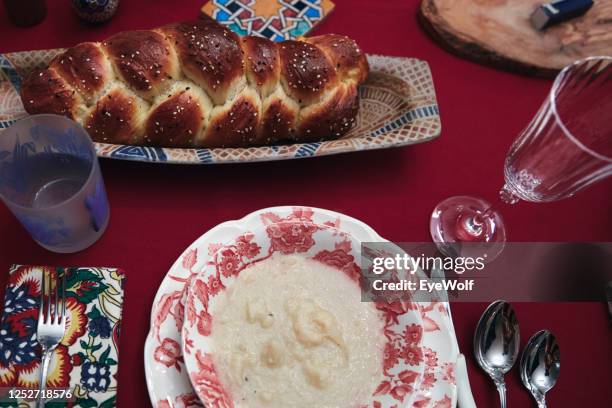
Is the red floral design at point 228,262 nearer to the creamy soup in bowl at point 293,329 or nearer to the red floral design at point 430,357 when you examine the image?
the creamy soup in bowl at point 293,329

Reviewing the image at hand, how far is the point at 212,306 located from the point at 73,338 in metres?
0.21

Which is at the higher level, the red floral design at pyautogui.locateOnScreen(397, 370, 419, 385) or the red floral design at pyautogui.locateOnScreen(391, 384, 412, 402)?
the red floral design at pyautogui.locateOnScreen(397, 370, 419, 385)

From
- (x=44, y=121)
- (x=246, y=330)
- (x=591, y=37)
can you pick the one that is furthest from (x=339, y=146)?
(x=591, y=37)

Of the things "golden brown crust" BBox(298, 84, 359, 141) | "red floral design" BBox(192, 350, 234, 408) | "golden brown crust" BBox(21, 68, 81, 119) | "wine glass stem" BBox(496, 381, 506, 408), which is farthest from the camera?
"golden brown crust" BBox(298, 84, 359, 141)

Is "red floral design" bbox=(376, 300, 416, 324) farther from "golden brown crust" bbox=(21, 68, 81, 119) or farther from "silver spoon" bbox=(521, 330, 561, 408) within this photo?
"golden brown crust" bbox=(21, 68, 81, 119)

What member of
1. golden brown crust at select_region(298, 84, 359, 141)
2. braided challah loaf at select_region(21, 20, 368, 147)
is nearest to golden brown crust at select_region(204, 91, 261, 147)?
braided challah loaf at select_region(21, 20, 368, 147)

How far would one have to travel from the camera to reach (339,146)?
3.29 feet

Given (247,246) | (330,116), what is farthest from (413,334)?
(330,116)

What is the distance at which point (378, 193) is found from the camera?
3.48 ft

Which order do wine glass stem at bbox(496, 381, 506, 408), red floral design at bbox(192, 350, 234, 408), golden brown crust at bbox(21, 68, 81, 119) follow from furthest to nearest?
golden brown crust at bbox(21, 68, 81, 119)
wine glass stem at bbox(496, 381, 506, 408)
red floral design at bbox(192, 350, 234, 408)

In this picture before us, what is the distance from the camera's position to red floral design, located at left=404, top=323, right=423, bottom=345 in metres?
0.78

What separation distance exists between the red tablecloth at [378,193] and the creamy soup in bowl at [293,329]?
0.48ft

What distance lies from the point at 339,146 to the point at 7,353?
632 millimetres

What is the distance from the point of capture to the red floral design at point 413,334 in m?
0.78
